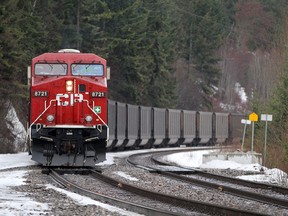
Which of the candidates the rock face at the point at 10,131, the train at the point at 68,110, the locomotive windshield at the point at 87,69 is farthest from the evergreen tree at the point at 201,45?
the train at the point at 68,110

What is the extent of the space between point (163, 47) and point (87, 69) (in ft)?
156

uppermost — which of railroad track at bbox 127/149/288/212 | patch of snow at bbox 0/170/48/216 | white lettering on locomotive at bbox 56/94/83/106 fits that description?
white lettering on locomotive at bbox 56/94/83/106

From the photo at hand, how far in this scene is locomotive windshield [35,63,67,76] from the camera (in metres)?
22.0

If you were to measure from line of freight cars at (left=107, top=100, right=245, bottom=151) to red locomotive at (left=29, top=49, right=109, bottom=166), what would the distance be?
1025 cm

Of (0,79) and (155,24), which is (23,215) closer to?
(0,79)

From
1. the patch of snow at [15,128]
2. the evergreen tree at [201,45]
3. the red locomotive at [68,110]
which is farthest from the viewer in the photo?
the evergreen tree at [201,45]

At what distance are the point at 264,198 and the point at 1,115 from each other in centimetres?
2141

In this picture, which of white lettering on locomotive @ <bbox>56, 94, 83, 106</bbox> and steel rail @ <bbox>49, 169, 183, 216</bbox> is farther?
white lettering on locomotive @ <bbox>56, 94, 83, 106</bbox>

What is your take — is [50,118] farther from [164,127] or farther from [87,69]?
[164,127]

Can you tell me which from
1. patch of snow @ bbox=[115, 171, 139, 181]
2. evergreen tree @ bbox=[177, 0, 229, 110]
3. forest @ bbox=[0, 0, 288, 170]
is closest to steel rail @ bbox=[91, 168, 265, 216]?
patch of snow @ bbox=[115, 171, 139, 181]

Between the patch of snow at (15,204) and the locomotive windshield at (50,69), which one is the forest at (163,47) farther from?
the patch of snow at (15,204)

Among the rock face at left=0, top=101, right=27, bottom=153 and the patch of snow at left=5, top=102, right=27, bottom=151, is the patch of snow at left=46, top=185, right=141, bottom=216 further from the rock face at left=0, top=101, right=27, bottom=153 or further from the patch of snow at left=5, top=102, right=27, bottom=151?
the patch of snow at left=5, top=102, right=27, bottom=151

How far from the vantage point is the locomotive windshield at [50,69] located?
2205 cm

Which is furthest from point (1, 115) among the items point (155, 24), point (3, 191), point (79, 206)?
point (155, 24)
